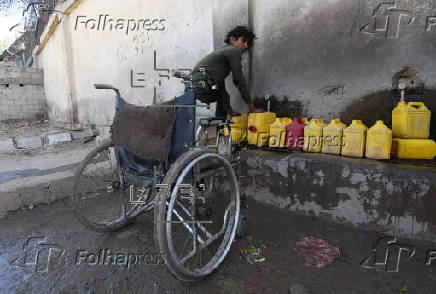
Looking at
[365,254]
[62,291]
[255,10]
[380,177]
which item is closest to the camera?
[62,291]

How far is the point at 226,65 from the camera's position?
3383mm

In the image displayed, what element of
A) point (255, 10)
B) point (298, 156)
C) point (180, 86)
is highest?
point (255, 10)

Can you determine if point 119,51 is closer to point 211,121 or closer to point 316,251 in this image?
point 211,121

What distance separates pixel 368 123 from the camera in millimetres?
2861

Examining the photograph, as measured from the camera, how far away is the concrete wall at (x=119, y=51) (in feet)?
14.6

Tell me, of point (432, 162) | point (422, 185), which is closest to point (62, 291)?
point (422, 185)

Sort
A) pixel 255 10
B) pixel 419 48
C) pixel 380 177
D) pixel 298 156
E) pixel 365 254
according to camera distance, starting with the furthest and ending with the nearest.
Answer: pixel 255 10, pixel 298 156, pixel 419 48, pixel 380 177, pixel 365 254

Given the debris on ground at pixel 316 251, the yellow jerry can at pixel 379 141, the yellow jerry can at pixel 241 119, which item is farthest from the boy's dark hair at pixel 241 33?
the debris on ground at pixel 316 251

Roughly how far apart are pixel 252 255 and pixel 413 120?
1.83m

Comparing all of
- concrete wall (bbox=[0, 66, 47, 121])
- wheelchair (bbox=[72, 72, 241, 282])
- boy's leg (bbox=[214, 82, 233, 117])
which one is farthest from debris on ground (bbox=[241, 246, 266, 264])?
concrete wall (bbox=[0, 66, 47, 121])

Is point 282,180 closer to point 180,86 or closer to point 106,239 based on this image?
point 106,239


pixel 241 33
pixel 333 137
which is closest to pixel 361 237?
pixel 333 137

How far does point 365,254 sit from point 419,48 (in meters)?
1.94

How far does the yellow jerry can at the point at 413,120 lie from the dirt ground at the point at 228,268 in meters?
0.93
